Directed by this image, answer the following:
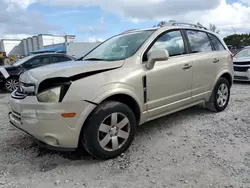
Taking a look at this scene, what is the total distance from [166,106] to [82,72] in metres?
1.45

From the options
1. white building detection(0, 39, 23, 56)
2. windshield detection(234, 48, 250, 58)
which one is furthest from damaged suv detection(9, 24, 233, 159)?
white building detection(0, 39, 23, 56)

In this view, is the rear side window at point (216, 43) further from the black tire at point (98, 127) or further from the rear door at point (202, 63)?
the black tire at point (98, 127)

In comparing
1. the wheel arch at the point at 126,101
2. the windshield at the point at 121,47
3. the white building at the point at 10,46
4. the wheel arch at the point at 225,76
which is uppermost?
the white building at the point at 10,46

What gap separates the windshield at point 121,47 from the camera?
10.7 ft

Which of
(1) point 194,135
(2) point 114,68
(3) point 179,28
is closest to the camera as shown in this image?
(2) point 114,68

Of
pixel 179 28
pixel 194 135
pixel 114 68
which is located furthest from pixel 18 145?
pixel 179 28

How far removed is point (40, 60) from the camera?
8695 mm

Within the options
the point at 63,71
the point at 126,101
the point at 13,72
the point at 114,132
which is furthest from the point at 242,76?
the point at 13,72

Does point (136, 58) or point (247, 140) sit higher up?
point (136, 58)

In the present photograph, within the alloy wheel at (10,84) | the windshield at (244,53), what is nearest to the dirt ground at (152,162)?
the alloy wheel at (10,84)

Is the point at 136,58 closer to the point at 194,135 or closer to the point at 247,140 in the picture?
the point at 194,135

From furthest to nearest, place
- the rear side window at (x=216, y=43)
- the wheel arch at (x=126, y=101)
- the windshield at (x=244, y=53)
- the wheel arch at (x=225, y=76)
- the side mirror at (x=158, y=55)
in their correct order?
the windshield at (x=244, y=53), the rear side window at (x=216, y=43), the wheel arch at (x=225, y=76), the side mirror at (x=158, y=55), the wheel arch at (x=126, y=101)

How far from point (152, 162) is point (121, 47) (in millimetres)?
1754

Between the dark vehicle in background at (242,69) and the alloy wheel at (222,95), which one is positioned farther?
the dark vehicle in background at (242,69)
